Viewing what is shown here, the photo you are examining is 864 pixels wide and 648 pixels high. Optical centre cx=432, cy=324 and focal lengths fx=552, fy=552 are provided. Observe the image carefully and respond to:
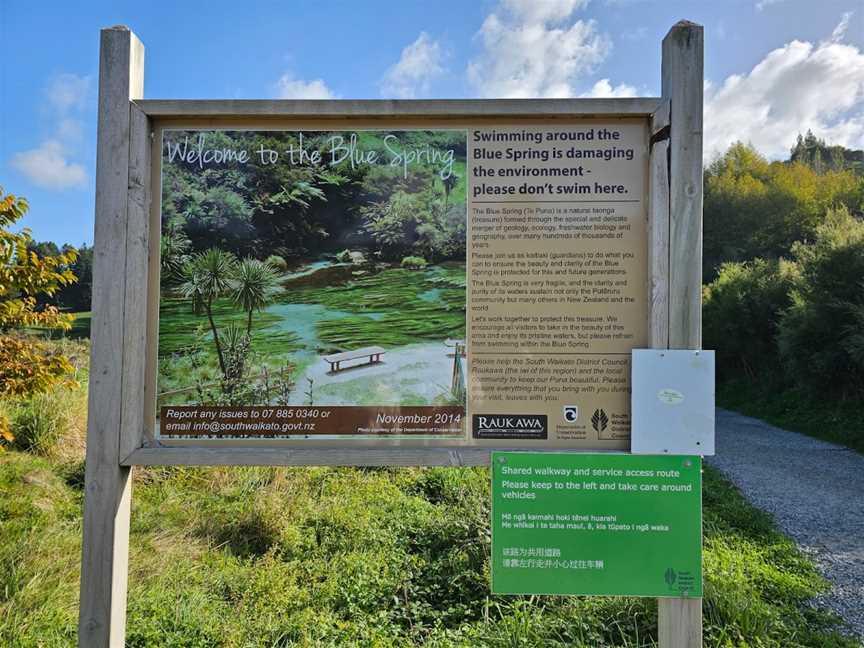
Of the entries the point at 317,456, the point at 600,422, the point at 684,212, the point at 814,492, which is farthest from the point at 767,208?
the point at 317,456

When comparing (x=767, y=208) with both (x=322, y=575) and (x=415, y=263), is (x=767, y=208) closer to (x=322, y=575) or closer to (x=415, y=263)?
(x=322, y=575)

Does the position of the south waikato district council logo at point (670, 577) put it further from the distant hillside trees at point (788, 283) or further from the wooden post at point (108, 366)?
the distant hillside trees at point (788, 283)

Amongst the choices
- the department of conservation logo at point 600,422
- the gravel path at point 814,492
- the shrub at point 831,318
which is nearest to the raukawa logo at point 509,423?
the department of conservation logo at point 600,422

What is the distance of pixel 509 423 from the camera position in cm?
242

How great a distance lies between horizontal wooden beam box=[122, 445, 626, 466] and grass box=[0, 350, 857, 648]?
1.47 meters

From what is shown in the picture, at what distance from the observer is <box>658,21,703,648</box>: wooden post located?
2381 millimetres

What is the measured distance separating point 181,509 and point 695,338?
4717mm

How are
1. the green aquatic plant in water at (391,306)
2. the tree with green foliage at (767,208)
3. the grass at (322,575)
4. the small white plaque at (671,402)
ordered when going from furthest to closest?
the tree with green foliage at (767,208) < the grass at (322,575) < the green aquatic plant in water at (391,306) < the small white plaque at (671,402)

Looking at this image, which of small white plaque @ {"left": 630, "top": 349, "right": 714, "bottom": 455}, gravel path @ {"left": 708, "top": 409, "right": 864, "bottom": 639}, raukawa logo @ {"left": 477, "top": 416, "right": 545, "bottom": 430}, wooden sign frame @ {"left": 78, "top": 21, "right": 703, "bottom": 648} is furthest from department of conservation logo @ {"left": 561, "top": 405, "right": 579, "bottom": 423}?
gravel path @ {"left": 708, "top": 409, "right": 864, "bottom": 639}

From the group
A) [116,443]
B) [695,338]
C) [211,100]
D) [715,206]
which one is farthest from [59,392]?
[715,206]

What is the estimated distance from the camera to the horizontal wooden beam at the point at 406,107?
2.43 m

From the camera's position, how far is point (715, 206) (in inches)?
1683

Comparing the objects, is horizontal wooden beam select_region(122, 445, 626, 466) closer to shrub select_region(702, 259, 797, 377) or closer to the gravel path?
the gravel path

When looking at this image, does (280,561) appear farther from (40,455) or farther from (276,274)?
(40,455)
